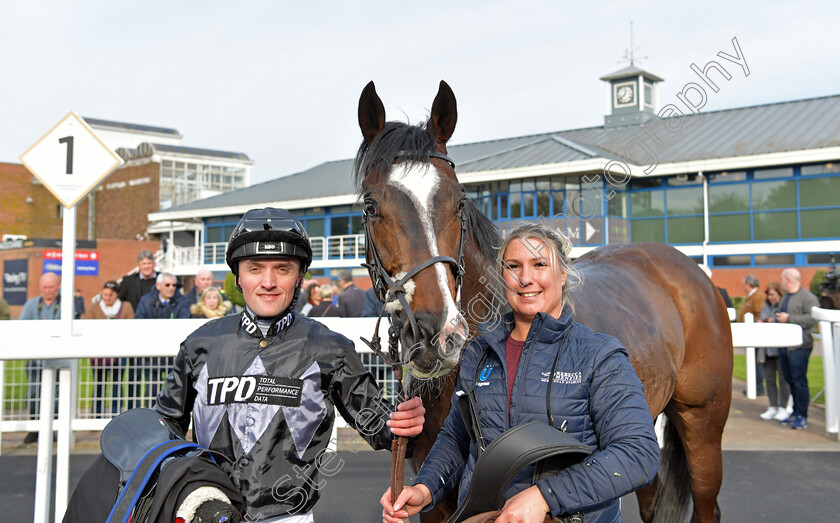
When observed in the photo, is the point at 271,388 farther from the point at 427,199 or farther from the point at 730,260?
the point at 730,260

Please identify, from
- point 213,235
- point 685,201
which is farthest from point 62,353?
point 213,235

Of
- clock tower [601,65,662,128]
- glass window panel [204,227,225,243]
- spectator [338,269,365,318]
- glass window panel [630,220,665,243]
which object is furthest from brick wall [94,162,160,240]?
spectator [338,269,365,318]

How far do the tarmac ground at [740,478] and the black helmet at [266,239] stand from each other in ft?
7.77

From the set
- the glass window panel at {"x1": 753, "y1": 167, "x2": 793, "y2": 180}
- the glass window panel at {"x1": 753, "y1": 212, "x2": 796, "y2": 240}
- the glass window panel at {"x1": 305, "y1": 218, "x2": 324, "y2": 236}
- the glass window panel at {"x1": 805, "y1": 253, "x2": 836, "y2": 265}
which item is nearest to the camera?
the glass window panel at {"x1": 805, "y1": 253, "x2": 836, "y2": 265}

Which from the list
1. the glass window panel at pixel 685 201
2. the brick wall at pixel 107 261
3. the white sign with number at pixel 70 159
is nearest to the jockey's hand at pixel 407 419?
the white sign with number at pixel 70 159

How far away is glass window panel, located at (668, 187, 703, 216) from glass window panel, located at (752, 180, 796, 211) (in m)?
1.61

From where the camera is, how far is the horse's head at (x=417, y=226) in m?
1.93

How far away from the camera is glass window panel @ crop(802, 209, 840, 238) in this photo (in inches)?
763

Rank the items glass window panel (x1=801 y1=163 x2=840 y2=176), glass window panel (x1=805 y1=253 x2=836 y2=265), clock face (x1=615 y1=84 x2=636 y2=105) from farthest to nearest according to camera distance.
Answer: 1. clock face (x1=615 y1=84 x2=636 y2=105)
2. glass window panel (x1=805 y1=253 x2=836 y2=265)
3. glass window panel (x1=801 y1=163 x2=840 y2=176)

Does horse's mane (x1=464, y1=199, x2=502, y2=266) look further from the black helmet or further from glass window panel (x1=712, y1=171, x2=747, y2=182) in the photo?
glass window panel (x1=712, y1=171, x2=747, y2=182)

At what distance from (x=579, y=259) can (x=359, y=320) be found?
1526 mm

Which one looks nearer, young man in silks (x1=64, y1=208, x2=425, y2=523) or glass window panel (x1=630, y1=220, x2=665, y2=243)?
young man in silks (x1=64, y1=208, x2=425, y2=523)

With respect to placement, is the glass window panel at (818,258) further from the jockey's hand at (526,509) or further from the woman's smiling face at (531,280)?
the jockey's hand at (526,509)

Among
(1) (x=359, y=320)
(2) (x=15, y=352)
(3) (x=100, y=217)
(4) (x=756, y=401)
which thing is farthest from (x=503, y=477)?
(3) (x=100, y=217)
